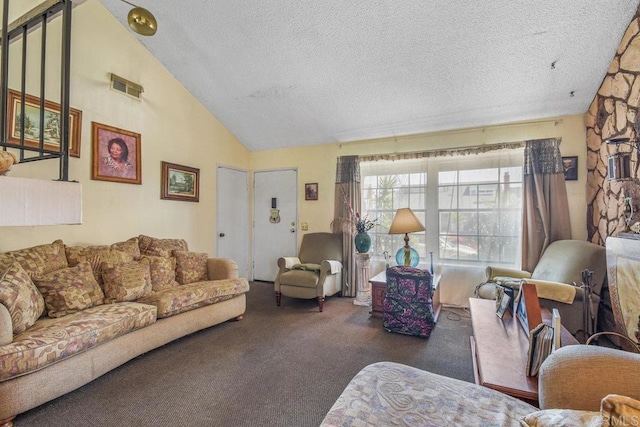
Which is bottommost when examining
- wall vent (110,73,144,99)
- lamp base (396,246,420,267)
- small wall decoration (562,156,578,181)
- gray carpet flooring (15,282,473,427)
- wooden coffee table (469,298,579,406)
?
gray carpet flooring (15,282,473,427)

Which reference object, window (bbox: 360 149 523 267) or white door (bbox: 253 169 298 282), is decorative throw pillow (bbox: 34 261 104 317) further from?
window (bbox: 360 149 523 267)

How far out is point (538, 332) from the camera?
4.57 ft

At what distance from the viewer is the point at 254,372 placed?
7.20 ft

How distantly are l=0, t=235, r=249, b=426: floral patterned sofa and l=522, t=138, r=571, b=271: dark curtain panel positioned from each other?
324 cm

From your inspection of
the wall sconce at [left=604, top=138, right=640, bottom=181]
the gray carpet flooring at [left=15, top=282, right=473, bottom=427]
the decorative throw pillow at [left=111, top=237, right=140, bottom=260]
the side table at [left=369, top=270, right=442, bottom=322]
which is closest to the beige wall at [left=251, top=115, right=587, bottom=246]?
the wall sconce at [left=604, top=138, right=640, bottom=181]

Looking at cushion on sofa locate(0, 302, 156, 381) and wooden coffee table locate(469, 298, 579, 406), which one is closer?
wooden coffee table locate(469, 298, 579, 406)

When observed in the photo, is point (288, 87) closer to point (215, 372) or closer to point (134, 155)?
point (134, 155)

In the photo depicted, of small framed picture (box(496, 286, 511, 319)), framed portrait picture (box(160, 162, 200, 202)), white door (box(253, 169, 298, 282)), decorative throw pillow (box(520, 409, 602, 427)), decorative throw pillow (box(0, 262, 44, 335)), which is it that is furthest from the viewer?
white door (box(253, 169, 298, 282))

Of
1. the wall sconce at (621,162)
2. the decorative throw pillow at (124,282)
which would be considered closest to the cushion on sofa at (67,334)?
the decorative throw pillow at (124,282)

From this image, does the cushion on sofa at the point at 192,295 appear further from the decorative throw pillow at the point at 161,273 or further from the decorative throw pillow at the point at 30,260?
the decorative throw pillow at the point at 30,260

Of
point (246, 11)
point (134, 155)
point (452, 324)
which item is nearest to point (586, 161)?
point (452, 324)

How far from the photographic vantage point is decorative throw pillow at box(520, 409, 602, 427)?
830mm

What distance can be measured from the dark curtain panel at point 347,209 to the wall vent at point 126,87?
2.64m

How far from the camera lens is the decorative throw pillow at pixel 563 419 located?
83cm
